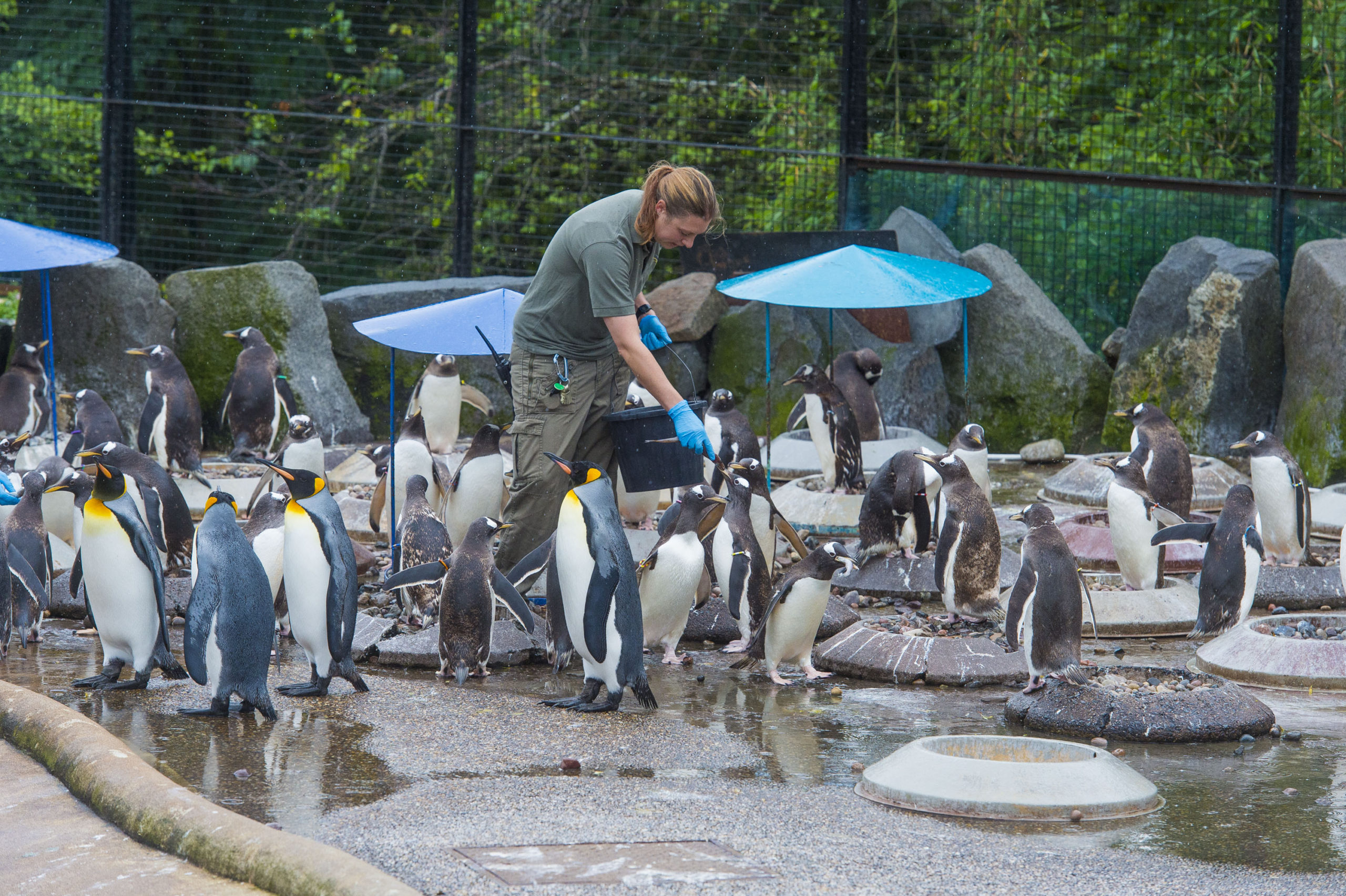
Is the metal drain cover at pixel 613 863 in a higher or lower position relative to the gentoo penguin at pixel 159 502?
lower

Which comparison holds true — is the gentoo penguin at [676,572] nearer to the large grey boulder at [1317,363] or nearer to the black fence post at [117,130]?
the large grey boulder at [1317,363]

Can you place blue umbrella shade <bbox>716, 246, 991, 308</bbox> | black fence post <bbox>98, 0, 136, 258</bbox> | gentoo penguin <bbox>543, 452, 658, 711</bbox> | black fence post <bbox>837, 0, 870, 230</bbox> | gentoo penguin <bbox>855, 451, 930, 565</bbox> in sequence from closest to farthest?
1. gentoo penguin <bbox>543, 452, 658, 711</bbox>
2. gentoo penguin <bbox>855, 451, 930, 565</bbox>
3. blue umbrella shade <bbox>716, 246, 991, 308</bbox>
4. black fence post <bbox>98, 0, 136, 258</bbox>
5. black fence post <bbox>837, 0, 870, 230</bbox>

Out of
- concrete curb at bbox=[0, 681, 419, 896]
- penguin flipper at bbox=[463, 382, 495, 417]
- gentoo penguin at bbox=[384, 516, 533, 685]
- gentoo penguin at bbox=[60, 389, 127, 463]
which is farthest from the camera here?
penguin flipper at bbox=[463, 382, 495, 417]

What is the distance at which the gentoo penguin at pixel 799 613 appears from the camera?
16.8 ft

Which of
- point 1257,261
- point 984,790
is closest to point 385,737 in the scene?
point 984,790

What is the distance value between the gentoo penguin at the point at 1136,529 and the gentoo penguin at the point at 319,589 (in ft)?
11.2

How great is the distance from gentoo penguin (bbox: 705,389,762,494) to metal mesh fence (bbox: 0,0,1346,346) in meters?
4.24

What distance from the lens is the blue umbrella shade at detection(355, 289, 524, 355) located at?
610 cm

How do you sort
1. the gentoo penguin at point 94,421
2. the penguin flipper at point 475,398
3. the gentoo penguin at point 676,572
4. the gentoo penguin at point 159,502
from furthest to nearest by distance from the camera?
1. the penguin flipper at point 475,398
2. the gentoo penguin at point 94,421
3. the gentoo penguin at point 159,502
4. the gentoo penguin at point 676,572

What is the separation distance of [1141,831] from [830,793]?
2.44ft

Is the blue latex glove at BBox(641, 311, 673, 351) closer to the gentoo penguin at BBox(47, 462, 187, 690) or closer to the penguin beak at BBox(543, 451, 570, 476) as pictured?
the penguin beak at BBox(543, 451, 570, 476)

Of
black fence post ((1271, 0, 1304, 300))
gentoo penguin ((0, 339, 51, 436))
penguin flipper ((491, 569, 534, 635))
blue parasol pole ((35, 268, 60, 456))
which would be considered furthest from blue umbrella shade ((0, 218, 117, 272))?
black fence post ((1271, 0, 1304, 300))

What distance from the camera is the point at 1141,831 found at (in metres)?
3.48

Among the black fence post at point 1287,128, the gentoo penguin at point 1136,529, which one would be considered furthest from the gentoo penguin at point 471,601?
the black fence post at point 1287,128
